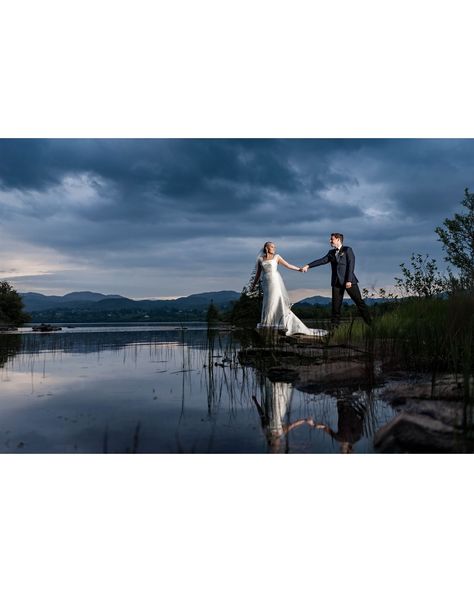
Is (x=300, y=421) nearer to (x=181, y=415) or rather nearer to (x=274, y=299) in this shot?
(x=181, y=415)

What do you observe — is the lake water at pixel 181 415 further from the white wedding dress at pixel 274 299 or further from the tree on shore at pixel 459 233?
the tree on shore at pixel 459 233

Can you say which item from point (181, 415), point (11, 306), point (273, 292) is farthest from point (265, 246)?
point (11, 306)

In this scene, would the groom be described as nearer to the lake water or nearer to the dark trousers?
the dark trousers

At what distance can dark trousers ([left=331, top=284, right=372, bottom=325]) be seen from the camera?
1001 cm

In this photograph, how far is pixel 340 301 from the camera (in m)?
10.3

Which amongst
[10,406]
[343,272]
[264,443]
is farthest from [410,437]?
[343,272]

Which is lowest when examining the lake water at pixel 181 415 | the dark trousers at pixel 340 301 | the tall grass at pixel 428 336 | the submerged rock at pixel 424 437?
the lake water at pixel 181 415

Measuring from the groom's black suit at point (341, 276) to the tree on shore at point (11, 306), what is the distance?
122 ft

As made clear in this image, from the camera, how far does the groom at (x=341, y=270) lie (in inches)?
389

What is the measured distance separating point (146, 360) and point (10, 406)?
4942 millimetres

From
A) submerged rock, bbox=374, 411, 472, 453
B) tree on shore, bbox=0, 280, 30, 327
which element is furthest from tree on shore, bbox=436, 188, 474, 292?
tree on shore, bbox=0, 280, 30, 327

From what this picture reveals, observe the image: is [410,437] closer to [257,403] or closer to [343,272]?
[257,403]

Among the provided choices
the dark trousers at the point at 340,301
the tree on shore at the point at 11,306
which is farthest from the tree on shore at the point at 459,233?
the tree on shore at the point at 11,306

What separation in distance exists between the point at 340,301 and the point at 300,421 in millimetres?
6380
